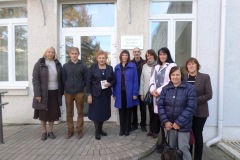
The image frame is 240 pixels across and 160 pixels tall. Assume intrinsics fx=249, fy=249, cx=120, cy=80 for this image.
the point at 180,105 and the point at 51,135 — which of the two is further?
the point at 51,135

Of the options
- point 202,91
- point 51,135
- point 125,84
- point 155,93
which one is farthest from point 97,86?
point 202,91

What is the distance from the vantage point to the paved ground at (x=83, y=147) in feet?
13.4

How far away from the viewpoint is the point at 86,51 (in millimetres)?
6273

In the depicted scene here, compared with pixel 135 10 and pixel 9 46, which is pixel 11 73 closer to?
pixel 9 46

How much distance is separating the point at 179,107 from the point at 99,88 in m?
1.77

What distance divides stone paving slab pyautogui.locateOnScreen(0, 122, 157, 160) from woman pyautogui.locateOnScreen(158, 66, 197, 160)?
36.5 inches

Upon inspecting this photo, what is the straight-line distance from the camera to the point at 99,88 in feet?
15.7

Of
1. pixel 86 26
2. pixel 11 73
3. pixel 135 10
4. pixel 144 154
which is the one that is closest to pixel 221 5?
pixel 135 10

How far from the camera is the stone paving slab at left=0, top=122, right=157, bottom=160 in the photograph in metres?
4.09

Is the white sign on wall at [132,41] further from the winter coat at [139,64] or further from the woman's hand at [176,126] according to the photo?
the woman's hand at [176,126]

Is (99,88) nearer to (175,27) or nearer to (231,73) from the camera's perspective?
(175,27)

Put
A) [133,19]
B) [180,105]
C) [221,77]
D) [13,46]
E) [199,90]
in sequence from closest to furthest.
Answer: [180,105], [199,90], [221,77], [133,19], [13,46]

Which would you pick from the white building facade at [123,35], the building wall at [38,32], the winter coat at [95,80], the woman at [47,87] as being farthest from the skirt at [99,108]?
the building wall at [38,32]

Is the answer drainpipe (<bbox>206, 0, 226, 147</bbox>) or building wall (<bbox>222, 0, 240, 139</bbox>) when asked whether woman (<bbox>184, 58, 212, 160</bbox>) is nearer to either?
drainpipe (<bbox>206, 0, 226, 147</bbox>)
